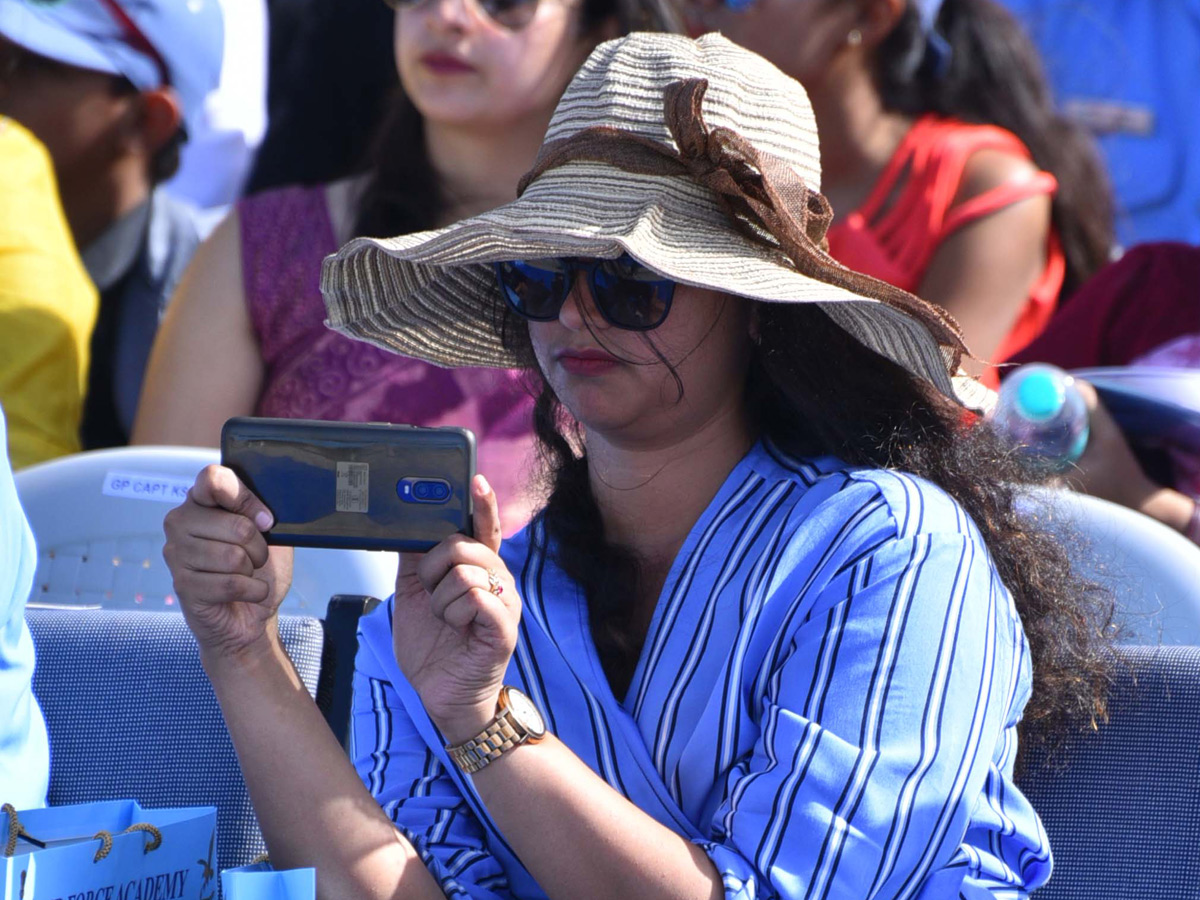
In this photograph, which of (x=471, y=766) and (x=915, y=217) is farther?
(x=915, y=217)

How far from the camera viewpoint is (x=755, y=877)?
53.4 inches

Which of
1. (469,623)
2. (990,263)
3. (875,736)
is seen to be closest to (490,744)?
(469,623)

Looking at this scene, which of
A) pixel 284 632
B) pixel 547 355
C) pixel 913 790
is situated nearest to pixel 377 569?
pixel 284 632

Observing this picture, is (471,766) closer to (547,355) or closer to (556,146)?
(547,355)

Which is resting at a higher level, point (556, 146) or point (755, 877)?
point (556, 146)

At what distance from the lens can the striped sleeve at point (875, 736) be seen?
4.39 ft

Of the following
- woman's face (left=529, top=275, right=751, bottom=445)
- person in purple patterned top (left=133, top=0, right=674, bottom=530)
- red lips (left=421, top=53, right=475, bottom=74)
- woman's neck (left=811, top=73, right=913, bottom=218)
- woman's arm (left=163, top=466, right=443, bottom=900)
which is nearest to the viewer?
woman's arm (left=163, top=466, right=443, bottom=900)

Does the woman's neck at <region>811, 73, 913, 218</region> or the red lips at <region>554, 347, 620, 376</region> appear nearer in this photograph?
the red lips at <region>554, 347, 620, 376</region>

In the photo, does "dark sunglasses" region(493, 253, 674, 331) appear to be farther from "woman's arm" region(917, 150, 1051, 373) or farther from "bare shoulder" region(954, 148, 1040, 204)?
"bare shoulder" region(954, 148, 1040, 204)

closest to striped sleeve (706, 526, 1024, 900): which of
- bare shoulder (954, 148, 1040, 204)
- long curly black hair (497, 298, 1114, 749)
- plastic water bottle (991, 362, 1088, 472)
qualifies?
long curly black hair (497, 298, 1114, 749)

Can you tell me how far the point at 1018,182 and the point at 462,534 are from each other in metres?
2.15

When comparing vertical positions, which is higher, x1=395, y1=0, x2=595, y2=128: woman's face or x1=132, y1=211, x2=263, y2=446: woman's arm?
x1=395, y1=0, x2=595, y2=128: woman's face

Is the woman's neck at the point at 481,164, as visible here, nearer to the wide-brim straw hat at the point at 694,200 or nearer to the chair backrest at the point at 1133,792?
the wide-brim straw hat at the point at 694,200

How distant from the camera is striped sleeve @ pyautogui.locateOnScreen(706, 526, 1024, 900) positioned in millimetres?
1339
